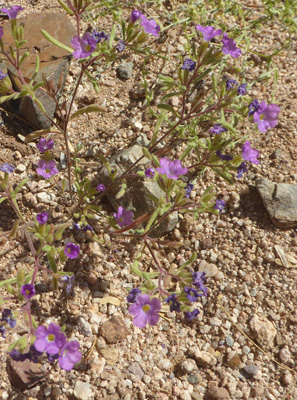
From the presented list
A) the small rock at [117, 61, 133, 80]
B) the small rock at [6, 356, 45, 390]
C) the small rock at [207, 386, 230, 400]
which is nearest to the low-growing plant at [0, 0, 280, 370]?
the small rock at [6, 356, 45, 390]

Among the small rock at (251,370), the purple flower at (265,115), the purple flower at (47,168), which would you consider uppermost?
the purple flower at (265,115)

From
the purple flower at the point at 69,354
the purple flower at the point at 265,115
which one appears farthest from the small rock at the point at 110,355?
the purple flower at the point at 265,115

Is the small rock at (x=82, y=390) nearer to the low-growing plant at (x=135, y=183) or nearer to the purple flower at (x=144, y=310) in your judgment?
the low-growing plant at (x=135, y=183)

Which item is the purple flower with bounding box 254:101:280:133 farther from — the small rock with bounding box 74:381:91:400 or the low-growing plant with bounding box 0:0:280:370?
the small rock with bounding box 74:381:91:400

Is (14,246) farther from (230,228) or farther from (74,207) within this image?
(230,228)

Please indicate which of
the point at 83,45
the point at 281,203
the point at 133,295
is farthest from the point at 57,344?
the point at 281,203
